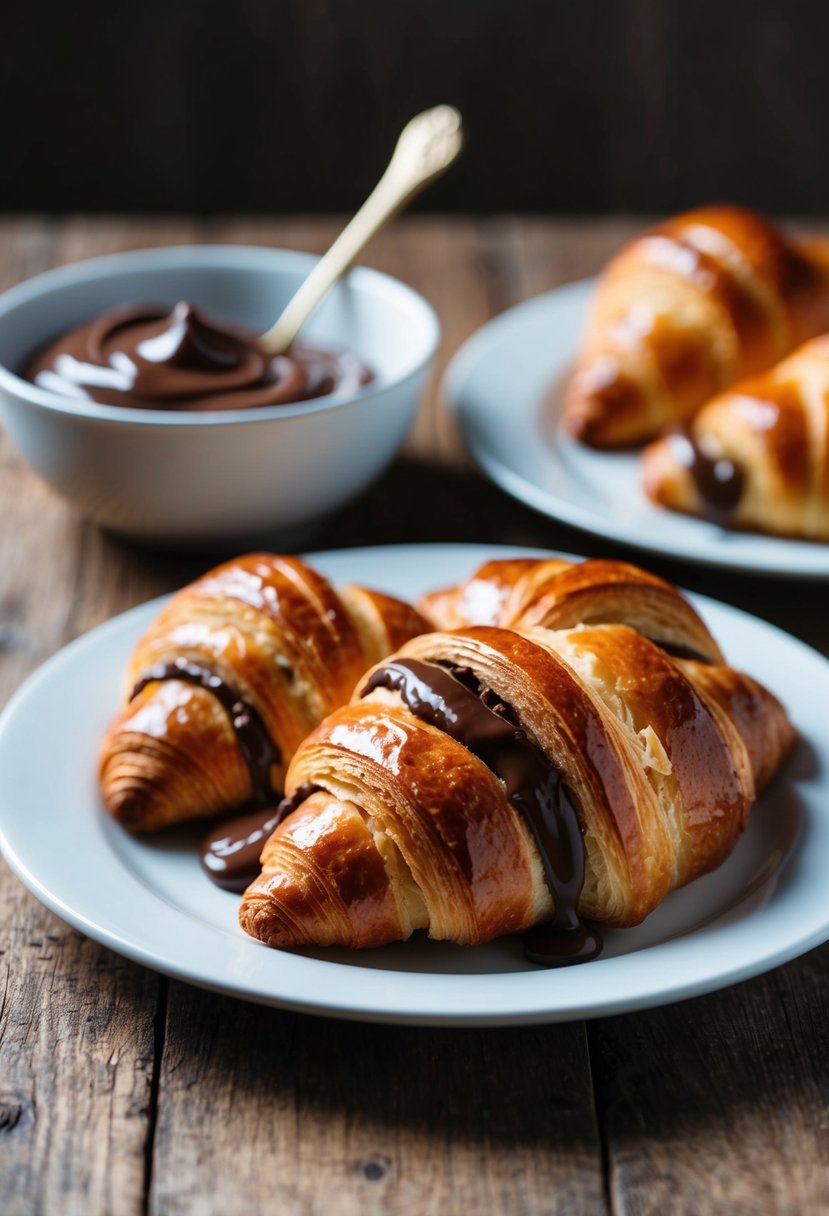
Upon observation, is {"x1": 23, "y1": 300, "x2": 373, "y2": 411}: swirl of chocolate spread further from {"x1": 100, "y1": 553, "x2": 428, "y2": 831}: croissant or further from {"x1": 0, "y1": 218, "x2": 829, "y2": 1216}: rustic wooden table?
{"x1": 0, "y1": 218, "x2": 829, "y2": 1216}: rustic wooden table

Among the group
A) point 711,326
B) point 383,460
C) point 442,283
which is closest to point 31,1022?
point 383,460

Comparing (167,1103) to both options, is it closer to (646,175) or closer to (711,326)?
(711,326)

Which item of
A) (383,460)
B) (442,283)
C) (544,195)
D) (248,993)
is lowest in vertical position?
(544,195)

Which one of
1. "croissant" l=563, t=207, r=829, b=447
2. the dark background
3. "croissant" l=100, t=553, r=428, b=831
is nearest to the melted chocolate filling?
"croissant" l=100, t=553, r=428, b=831

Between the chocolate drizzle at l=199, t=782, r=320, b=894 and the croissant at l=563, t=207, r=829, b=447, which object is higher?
the chocolate drizzle at l=199, t=782, r=320, b=894

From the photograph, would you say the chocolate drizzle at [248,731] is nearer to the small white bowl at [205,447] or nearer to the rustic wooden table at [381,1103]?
the rustic wooden table at [381,1103]

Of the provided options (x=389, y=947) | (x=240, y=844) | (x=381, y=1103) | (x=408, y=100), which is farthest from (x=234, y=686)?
(x=408, y=100)

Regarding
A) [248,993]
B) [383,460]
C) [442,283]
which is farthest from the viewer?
[442,283]

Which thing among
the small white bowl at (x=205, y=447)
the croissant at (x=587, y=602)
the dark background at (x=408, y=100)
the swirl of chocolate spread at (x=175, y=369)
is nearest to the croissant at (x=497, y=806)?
the croissant at (x=587, y=602)
